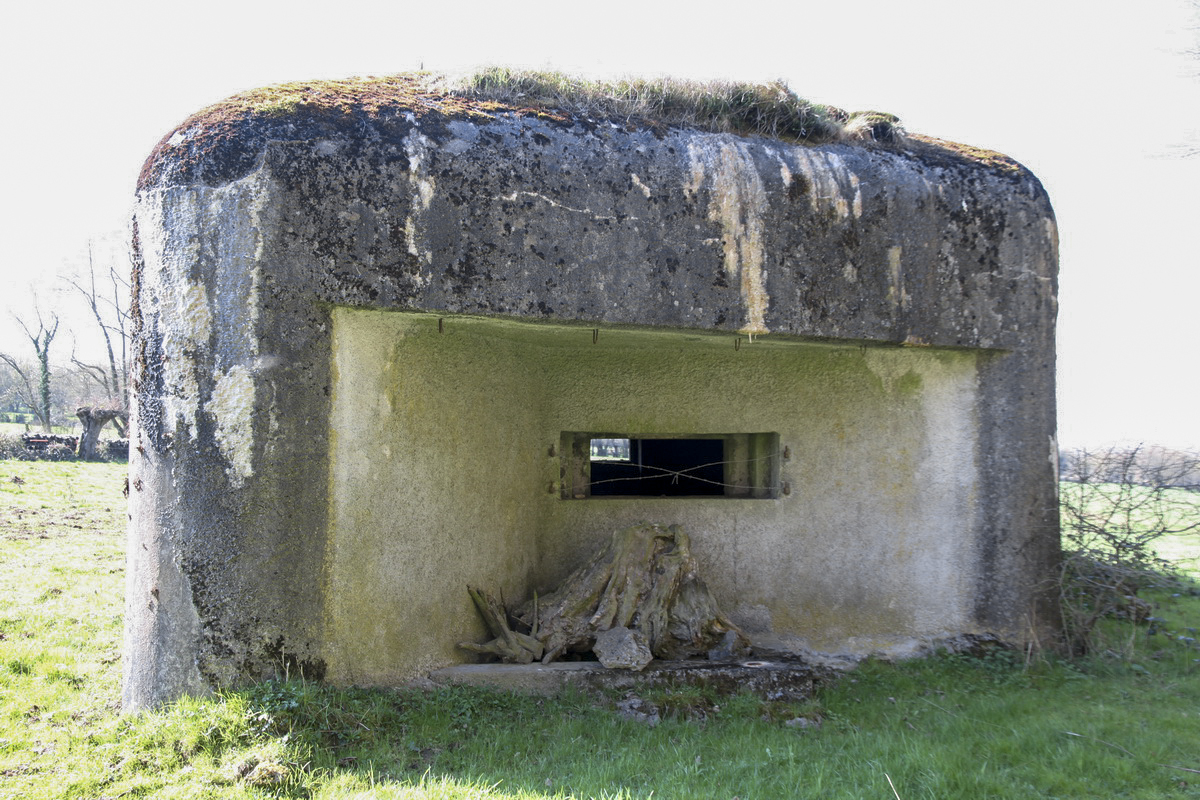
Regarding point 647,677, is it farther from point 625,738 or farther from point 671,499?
point 671,499

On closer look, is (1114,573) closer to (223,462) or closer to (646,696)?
(646,696)

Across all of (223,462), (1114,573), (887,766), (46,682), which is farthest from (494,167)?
(1114,573)

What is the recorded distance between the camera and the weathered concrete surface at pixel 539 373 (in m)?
3.60

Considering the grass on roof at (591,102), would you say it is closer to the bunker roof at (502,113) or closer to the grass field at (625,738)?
the bunker roof at (502,113)

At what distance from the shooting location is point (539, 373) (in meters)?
5.49

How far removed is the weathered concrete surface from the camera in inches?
142

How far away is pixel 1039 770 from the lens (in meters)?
3.36

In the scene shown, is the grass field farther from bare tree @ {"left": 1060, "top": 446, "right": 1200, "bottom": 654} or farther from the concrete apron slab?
bare tree @ {"left": 1060, "top": 446, "right": 1200, "bottom": 654}

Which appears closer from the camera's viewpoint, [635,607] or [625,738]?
[625,738]

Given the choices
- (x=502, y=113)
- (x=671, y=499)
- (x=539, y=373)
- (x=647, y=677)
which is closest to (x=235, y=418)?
(x=502, y=113)

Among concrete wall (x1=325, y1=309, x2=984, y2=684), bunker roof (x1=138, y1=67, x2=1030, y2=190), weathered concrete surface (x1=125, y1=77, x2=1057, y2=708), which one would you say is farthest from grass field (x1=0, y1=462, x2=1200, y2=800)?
bunker roof (x1=138, y1=67, x2=1030, y2=190)

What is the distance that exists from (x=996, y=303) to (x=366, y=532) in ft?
13.0

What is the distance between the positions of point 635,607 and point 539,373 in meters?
1.74

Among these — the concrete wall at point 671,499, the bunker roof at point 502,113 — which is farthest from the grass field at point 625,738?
the bunker roof at point 502,113
